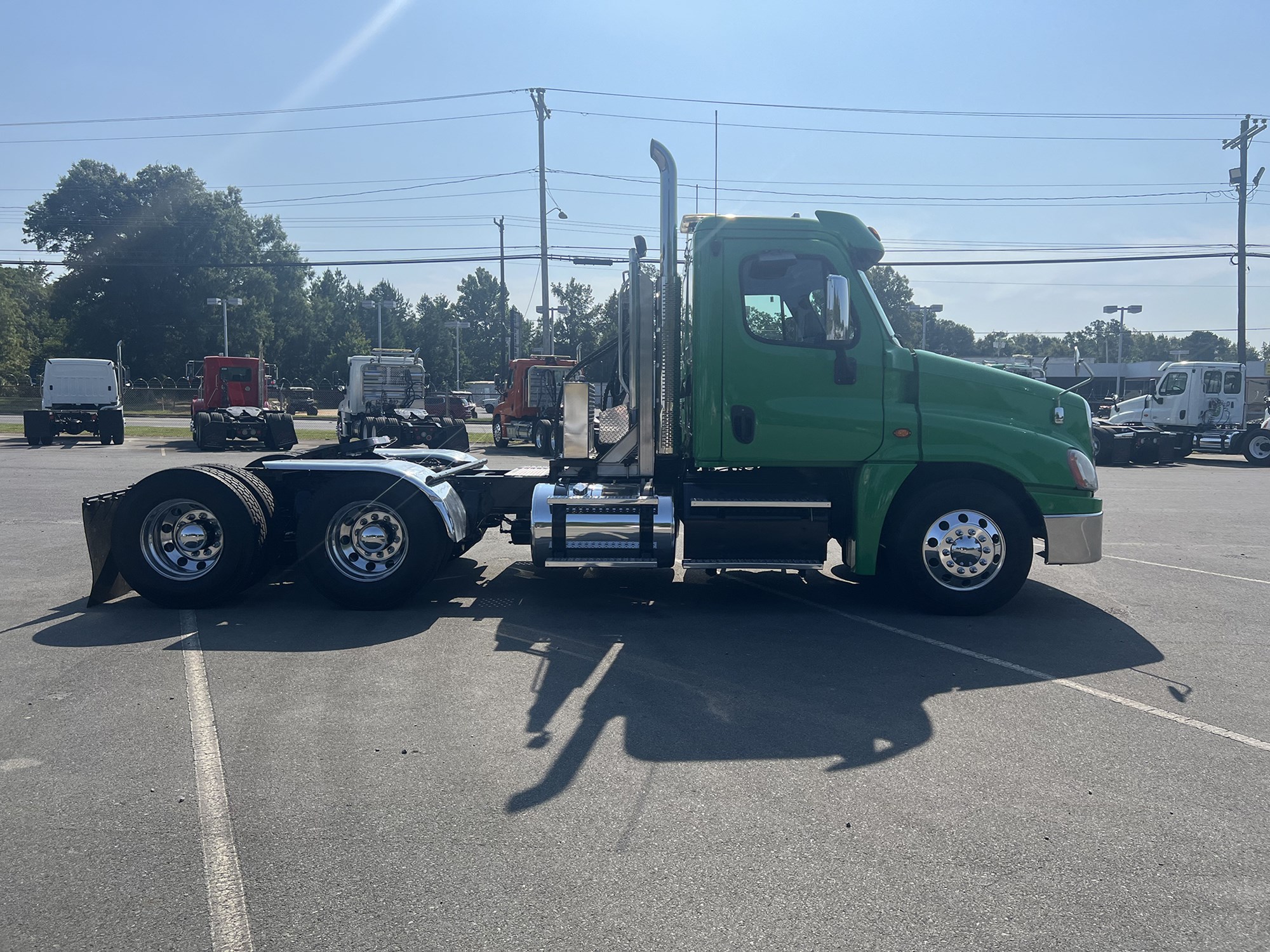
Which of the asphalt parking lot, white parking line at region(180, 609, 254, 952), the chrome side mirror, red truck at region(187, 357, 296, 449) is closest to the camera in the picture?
white parking line at region(180, 609, 254, 952)

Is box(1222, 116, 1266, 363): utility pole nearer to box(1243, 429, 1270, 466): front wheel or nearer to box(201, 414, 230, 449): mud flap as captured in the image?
box(1243, 429, 1270, 466): front wheel

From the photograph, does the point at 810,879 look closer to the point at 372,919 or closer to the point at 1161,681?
the point at 372,919

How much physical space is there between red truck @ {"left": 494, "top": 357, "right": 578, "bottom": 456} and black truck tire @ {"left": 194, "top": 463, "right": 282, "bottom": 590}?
62.0ft

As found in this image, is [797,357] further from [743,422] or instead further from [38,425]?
[38,425]

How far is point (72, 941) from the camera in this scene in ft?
10.2

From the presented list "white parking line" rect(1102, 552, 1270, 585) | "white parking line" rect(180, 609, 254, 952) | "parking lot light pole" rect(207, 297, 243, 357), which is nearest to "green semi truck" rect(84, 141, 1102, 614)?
"white parking line" rect(180, 609, 254, 952)

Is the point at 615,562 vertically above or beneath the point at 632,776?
above

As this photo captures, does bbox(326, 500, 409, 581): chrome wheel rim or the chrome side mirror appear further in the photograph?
bbox(326, 500, 409, 581): chrome wheel rim

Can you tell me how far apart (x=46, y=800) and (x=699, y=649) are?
383 centimetres

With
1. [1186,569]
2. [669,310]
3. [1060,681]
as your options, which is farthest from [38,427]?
[1060,681]

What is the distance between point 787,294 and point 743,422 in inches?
41.3

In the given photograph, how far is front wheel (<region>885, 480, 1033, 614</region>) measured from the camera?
745 centimetres

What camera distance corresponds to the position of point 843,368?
7496mm

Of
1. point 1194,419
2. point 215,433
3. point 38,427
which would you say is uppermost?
point 1194,419
